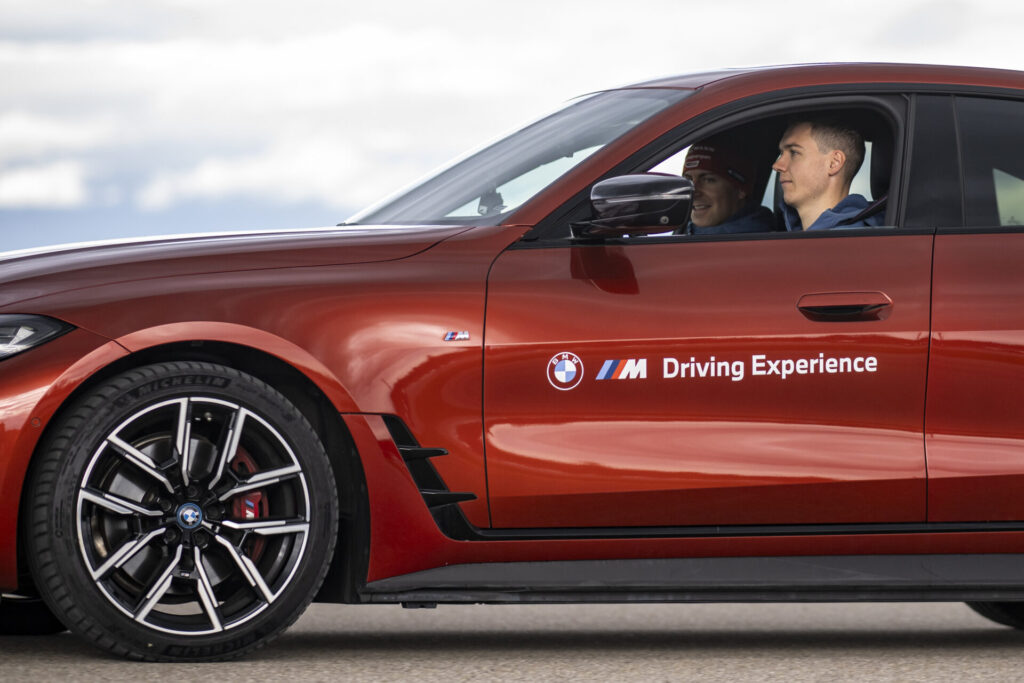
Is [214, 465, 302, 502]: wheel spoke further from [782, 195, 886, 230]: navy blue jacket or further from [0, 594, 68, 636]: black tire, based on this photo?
[782, 195, 886, 230]: navy blue jacket

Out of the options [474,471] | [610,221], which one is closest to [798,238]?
[610,221]

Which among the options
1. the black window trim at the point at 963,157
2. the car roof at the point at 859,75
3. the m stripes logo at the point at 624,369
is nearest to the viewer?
the m stripes logo at the point at 624,369

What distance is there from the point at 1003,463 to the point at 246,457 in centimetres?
218

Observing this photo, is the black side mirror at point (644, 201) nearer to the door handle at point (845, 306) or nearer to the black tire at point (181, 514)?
the door handle at point (845, 306)

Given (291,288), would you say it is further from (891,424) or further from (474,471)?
(891,424)

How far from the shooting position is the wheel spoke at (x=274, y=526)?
4.22m

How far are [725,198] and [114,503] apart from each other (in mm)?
2217

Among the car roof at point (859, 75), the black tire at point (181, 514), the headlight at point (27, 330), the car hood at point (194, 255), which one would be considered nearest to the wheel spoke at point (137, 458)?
the black tire at point (181, 514)

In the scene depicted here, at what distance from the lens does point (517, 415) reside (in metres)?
4.30

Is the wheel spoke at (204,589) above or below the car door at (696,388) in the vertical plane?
below

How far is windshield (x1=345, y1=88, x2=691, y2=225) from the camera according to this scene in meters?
4.67

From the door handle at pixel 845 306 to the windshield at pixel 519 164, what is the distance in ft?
2.56

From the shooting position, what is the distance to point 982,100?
485cm

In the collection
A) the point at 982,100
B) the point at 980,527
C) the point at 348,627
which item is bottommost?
the point at 348,627
